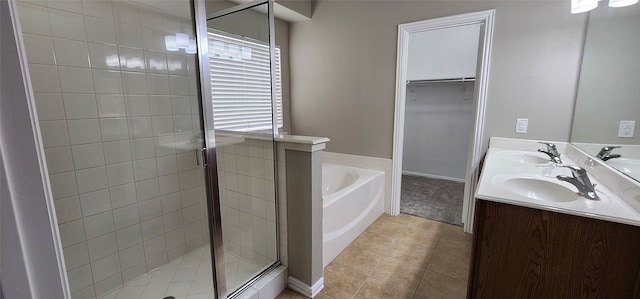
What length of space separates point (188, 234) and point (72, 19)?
1504mm

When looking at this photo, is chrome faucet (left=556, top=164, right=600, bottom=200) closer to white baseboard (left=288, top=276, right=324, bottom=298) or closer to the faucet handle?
the faucet handle

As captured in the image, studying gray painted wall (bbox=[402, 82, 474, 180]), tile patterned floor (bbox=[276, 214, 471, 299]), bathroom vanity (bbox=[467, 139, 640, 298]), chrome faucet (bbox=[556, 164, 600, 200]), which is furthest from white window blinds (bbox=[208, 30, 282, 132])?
gray painted wall (bbox=[402, 82, 474, 180])

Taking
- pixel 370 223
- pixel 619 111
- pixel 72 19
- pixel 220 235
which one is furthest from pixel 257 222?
pixel 619 111

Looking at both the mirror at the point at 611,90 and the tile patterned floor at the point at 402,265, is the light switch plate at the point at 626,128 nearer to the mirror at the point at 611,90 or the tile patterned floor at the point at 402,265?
the mirror at the point at 611,90

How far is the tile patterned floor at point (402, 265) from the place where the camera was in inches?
70.6

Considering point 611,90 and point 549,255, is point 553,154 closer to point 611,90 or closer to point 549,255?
point 611,90

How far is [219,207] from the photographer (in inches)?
60.4

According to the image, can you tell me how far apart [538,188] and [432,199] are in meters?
2.01

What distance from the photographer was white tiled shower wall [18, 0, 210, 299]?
1.44 metres


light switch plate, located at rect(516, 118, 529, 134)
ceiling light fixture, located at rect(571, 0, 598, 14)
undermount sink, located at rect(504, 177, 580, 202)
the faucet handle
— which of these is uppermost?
ceiling light fixture, located at rect(571, 0, 598, 14)

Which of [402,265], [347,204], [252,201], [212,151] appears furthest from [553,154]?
[212,151]

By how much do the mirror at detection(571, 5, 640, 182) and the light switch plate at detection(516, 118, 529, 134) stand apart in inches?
11.5

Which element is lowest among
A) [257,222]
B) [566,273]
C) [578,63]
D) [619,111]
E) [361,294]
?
[361,294]

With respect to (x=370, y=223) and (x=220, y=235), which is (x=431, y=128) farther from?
(x=220, y=235)
